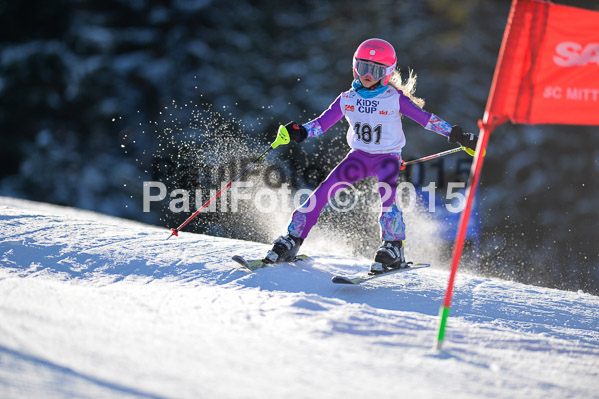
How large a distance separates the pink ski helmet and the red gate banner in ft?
3.90

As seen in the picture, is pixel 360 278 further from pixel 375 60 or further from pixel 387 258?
pixel 375 60

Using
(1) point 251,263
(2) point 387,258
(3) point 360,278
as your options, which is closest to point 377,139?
(2) point 387,258

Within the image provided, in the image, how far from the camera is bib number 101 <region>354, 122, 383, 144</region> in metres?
3.45

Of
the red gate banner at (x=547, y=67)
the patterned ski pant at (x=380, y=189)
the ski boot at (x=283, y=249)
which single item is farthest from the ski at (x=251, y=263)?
the red gate banner at (x=547, y=67)

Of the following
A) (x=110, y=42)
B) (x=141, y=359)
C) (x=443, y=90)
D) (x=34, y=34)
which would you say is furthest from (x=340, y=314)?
(x=34, y=34)

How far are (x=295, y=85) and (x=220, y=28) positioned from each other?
3195 mm

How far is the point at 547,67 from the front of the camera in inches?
88.9

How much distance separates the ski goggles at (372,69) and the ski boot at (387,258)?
3.45 ft

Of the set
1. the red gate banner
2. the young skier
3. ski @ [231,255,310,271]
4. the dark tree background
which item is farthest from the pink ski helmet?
the dark tree background

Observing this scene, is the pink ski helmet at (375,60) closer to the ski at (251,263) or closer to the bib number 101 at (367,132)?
the bib number 101 at (367,132)

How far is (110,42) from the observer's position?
53.1ft

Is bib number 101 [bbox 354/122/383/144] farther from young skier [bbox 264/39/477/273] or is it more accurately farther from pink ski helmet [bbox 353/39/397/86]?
pink ski helmet [bbox 353/39/397/86]

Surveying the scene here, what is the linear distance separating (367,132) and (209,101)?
499 inches

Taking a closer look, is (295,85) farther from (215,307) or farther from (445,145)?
(215,307)
